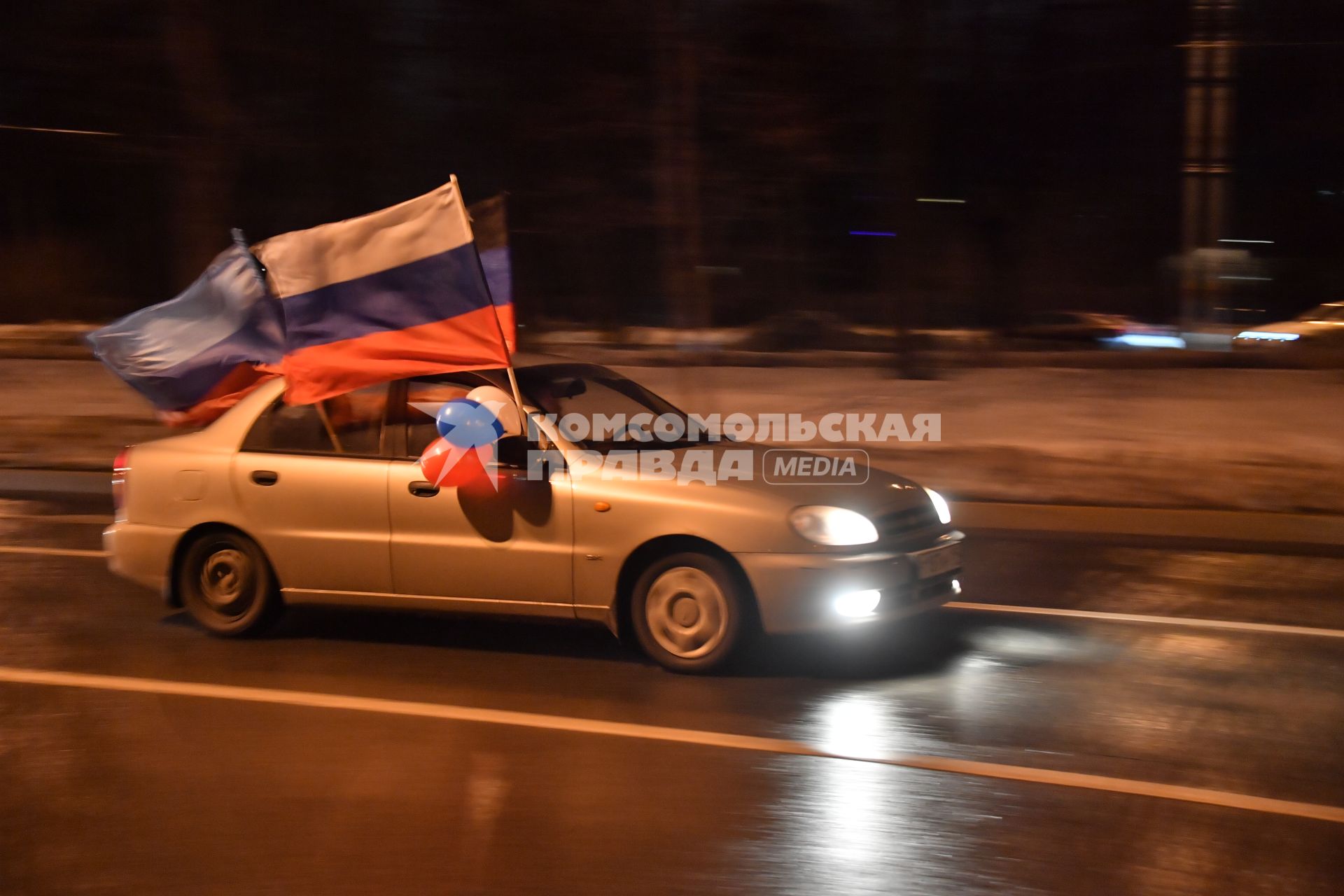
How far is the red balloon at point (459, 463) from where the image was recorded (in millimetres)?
6551

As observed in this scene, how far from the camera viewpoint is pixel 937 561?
21.5 feet

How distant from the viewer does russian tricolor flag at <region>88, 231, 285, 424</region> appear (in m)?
7.11

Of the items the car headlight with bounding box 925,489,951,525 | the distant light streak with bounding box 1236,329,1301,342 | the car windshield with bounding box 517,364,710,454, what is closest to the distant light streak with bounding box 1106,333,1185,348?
the distant light streak with bounding box 1236,329,1301,342

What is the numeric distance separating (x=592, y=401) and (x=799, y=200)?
1506cm

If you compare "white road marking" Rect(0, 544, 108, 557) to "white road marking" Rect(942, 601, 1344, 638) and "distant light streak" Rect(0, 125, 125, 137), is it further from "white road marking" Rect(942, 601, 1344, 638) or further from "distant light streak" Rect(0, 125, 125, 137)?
"distant light streak" Rect(0, 125, 125, 137)

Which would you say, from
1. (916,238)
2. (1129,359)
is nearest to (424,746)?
(916,238)

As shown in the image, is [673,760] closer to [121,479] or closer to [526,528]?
[526,528]

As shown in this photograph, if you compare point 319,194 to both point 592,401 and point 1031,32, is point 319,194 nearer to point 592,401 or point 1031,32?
point 1031,32

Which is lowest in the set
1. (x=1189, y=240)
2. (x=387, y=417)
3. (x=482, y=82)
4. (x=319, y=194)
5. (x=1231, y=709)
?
(x=1231, y=709)

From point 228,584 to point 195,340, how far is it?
1.32 metres

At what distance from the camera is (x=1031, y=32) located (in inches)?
826

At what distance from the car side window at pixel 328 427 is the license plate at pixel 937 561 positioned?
9.00ft

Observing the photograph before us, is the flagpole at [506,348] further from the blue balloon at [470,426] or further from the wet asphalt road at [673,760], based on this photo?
the wet asphalt road at [673,760]

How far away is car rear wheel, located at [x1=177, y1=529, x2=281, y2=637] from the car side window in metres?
0.55
